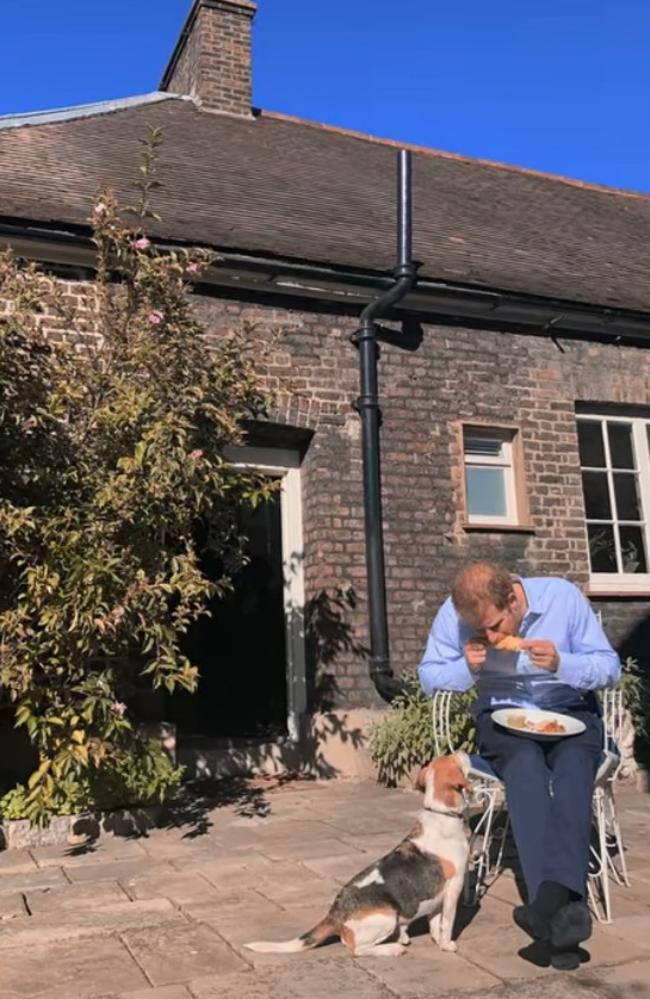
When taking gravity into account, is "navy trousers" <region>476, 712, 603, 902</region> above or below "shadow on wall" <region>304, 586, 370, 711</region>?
below

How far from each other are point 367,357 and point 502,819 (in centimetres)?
399

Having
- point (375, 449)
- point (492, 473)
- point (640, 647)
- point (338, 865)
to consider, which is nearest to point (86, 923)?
point (338, 865)

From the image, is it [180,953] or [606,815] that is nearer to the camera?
[180,953]

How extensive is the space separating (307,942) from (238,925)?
50 centimetres

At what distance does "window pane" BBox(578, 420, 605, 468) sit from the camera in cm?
879

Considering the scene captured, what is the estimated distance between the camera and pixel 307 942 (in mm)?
3111

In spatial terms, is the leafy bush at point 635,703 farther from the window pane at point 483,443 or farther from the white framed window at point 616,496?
the window pane at point 483,443

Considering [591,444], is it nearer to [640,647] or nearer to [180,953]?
[640,647]

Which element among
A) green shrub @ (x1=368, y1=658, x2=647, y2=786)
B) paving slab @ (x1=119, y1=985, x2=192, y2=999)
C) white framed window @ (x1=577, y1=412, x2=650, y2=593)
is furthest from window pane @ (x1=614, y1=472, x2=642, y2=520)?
paving slab @ (x1=119, y1=985, x2=192, y2=999)

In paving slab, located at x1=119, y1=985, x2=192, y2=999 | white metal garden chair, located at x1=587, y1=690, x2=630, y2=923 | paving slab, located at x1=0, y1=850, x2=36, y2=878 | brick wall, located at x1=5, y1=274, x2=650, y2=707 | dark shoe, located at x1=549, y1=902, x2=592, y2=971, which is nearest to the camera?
paving slab, located at x1=119, y1=985, x2=192, y2=999

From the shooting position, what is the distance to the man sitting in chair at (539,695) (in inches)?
119

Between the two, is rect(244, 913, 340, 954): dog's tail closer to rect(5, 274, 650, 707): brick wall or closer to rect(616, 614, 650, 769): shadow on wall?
rect(5, 274, 650, 707): brick wall

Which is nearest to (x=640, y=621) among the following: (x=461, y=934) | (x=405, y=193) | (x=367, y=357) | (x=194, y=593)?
(x=367, y=357)

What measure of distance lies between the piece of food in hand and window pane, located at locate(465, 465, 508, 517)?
482cm
